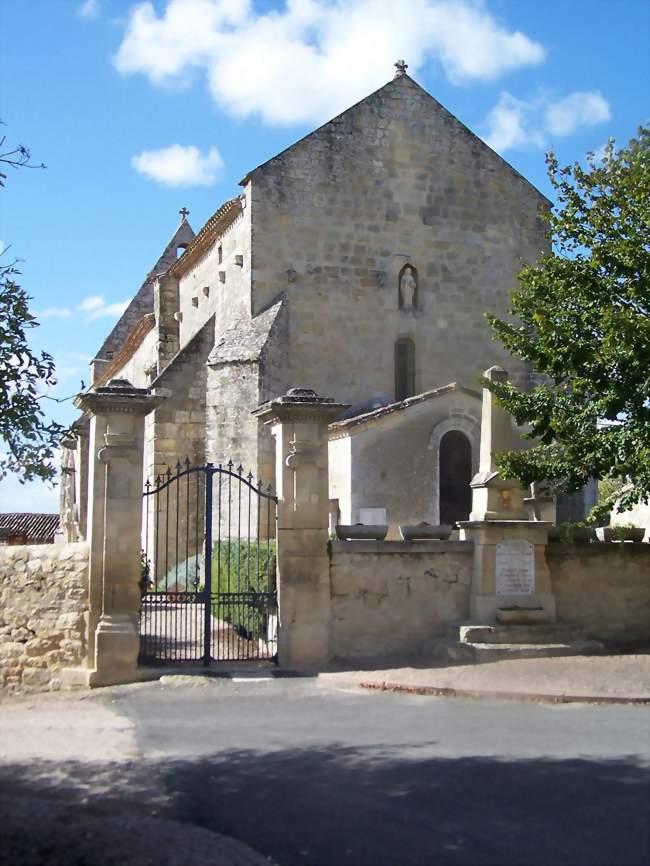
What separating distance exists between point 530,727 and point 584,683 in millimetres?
2077

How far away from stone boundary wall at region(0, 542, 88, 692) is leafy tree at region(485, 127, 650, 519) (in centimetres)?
536

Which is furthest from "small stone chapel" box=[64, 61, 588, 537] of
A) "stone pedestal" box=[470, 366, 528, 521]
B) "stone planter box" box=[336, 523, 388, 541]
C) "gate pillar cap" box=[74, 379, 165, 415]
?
"gate pillar cap" box=[74, 379, 165, 415]

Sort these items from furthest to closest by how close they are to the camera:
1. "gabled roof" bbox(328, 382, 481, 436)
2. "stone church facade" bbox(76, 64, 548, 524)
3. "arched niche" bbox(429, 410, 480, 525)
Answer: "stone church facade" bbox(76, 64, 548, 524) → "arched niche" bbox(429, 410, 480, 525) → "gabled roof" bbox(328, 382, 481, 436)

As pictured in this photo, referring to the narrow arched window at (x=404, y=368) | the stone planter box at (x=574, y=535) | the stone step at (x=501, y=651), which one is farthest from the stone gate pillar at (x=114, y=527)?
the narrow arched window at (x=404, y=368)

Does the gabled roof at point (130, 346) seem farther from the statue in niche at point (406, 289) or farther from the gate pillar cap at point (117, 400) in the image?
the gate pillar cap at point (117, 400)

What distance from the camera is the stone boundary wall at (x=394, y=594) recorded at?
11.7 metres

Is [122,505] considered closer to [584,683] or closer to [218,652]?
[218,652]

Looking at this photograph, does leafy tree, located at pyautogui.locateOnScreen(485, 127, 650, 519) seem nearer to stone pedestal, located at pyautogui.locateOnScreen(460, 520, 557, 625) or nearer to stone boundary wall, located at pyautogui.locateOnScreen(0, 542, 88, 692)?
stone pedestal, located at pyautogui.locateOnScreen(460, 520, 557, 625)

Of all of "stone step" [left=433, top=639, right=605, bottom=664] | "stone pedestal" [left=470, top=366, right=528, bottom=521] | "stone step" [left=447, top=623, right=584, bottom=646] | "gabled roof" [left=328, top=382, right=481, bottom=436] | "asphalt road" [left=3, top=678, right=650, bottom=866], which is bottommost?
"asphalt road" [left=3, top=678, right=650, bottom=866]

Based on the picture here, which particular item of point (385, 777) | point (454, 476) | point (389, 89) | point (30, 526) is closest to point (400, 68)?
point (389, 89)

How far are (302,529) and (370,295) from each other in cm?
1193

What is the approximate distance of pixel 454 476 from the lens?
20.4m

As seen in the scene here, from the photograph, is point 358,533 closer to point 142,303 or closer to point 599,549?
point 599,549

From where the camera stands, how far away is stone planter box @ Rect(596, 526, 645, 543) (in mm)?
12844
